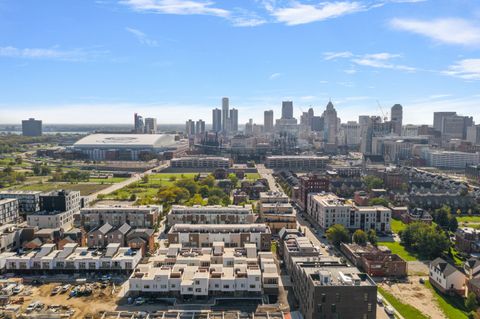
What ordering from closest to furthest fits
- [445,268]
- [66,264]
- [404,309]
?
[404,309] → [445,268] → [66,264]

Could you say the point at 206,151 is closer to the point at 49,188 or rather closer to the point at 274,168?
the point at 274,168

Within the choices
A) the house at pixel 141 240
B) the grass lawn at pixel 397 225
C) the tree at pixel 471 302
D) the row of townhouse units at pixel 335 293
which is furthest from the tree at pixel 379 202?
the house at pixel 141 240

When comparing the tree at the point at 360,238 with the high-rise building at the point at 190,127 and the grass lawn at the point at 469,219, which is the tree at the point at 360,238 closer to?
the grass lawn at the point at 469,219

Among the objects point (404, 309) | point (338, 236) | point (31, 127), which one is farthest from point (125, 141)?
point (31, 127)

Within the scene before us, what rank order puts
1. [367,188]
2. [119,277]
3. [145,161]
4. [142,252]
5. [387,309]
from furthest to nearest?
[145,161] → [367,188] → [142,252] → [119,277] → [387,309]

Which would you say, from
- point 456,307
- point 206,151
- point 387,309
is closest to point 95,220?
point 387,309

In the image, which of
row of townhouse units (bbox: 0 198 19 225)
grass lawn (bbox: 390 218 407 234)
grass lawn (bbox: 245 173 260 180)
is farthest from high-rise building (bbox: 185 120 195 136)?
grass lawn (bbox: 390 218 407 234)

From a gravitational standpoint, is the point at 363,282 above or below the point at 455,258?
above

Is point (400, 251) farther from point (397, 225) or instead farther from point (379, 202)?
point (379, 202)
